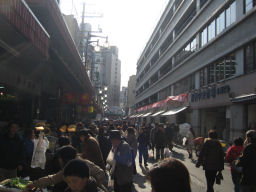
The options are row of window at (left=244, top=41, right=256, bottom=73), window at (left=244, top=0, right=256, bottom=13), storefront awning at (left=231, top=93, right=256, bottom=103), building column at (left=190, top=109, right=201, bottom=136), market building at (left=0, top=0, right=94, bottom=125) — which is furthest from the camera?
building column at (left=190, top=109, right=201, bottom=136)

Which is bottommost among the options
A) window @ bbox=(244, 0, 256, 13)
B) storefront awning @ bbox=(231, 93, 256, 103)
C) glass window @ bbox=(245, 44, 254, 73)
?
storefront awning @ bbox=(231, 93, 256, 103)

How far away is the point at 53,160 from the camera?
4.46 metres

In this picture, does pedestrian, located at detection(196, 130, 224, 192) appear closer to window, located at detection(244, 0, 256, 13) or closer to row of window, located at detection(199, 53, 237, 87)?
window, located at detection(244, 0, 256, 13)

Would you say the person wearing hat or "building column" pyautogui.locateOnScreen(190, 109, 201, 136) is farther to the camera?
"building column" pyautogui.locateOnScreen(190, 109, 201, 136)

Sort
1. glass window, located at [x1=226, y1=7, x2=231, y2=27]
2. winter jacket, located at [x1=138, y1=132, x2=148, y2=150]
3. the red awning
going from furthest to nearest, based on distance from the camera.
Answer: glass window, located at [x1=226, y1=7, x2=231, y2=27], winter jacket, located at [x1=138, y1=132, x2=148, y2=150], the red awning

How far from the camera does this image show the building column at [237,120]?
18.5m

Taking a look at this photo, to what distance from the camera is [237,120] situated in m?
18.9

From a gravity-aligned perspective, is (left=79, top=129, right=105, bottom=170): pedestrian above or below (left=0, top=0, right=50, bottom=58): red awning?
below

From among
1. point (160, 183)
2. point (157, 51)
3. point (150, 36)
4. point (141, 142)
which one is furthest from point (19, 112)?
point (150, 36)

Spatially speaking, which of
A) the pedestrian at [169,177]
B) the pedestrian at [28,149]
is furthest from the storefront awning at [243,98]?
the pedestrian at [169,177]

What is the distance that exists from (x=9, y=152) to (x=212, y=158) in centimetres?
456

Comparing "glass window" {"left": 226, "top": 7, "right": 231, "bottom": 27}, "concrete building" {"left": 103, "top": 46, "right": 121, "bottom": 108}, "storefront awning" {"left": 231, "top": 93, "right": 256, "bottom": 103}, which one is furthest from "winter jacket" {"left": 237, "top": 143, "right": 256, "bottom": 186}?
"concrete building" {"left": 103, "top": 46, "right": 121, "bottom": 108}

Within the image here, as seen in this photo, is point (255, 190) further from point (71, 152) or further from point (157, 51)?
point (157, 51)

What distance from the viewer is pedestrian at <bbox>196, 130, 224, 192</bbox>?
6988 millimetres
